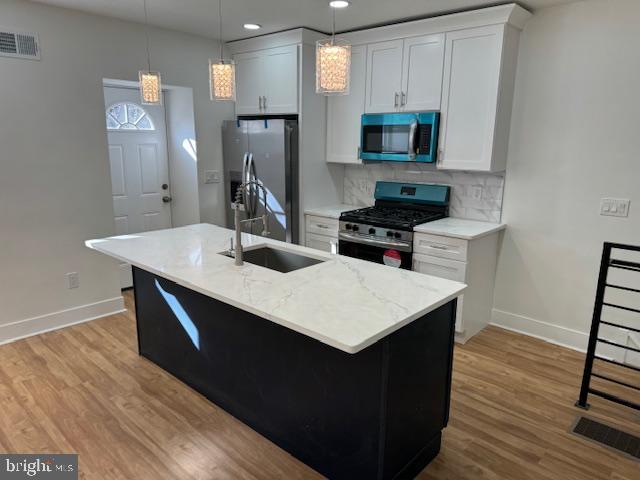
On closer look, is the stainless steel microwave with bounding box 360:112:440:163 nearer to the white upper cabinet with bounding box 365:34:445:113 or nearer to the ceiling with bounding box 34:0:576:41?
the white upper cabinet with bounding box 365:34:445:113

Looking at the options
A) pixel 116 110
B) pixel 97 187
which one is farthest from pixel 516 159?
pixel 116 110

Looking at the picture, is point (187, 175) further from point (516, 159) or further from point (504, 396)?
point (504, 396)

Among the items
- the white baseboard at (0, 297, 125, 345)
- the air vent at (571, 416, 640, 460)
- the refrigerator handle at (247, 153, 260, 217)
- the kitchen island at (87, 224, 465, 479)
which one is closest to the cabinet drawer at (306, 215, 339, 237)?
the refrigerator handle at (247, 153, 260, 217)

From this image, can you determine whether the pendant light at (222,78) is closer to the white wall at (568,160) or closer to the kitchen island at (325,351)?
the kitchen island at (325,351)

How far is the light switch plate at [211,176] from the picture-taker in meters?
4.55

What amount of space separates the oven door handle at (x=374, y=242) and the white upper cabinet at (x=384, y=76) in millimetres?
1125

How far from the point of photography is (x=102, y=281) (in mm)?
3949

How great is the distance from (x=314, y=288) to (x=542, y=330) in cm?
244

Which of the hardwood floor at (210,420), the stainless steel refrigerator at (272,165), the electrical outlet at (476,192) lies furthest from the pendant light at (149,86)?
the electrical outlet at (476,192)

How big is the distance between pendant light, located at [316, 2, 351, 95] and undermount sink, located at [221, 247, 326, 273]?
101 cm

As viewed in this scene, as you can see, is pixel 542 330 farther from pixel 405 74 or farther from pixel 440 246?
pixel 405 74

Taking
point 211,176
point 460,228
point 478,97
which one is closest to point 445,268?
point 460,228

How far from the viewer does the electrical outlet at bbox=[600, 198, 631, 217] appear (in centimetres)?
310

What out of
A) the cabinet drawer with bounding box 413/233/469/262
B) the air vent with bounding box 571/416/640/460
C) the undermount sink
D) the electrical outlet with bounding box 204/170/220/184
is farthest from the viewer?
the electrical outlet with bounding box 204/170/220/184
